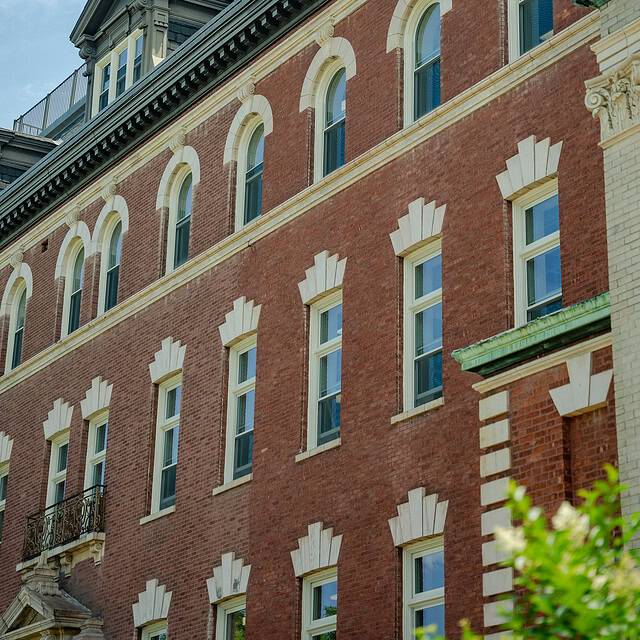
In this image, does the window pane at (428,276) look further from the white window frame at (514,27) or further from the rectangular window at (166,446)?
the rectangular window at (166,446)

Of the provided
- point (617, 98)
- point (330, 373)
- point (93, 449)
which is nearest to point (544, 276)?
point (617, 98)

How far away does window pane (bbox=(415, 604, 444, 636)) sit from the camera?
22.2 metres

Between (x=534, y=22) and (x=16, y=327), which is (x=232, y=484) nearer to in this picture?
(x=534, y=22)

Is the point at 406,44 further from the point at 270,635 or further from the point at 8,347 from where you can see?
the point at 8,347

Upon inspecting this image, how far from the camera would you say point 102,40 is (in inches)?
1495

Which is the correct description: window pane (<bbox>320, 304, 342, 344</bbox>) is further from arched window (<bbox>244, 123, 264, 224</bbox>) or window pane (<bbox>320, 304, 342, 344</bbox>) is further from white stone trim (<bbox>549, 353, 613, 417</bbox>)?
white stone trim (<bbox>549, 353, 613, 417</bbox>)

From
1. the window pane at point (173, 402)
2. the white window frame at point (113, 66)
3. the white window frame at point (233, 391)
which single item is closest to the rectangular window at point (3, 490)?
the window pane at point (173, 402)

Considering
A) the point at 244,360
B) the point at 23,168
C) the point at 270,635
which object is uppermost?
the point at 23,168

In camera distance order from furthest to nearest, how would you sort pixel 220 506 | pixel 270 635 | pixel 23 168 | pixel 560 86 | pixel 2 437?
pixel 23 168, pixel 2 437, pixel 220 506, pixel 270 635, pixel 560 86

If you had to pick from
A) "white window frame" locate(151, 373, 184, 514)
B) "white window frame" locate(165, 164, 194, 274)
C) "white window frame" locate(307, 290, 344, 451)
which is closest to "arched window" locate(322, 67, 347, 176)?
"white window frame" locate(307, 290, 344, 451)

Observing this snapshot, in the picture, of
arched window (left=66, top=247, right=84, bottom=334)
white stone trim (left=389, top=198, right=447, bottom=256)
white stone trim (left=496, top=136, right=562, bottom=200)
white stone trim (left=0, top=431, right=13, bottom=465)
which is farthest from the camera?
white stone trim (left=0, top=431, right=13, bottom=465)

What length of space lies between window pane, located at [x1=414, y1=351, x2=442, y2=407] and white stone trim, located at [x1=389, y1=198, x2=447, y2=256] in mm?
1777

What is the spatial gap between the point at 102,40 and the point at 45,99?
6.06 meters

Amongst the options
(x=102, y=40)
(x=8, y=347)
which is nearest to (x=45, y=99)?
(x=102, y=40)
